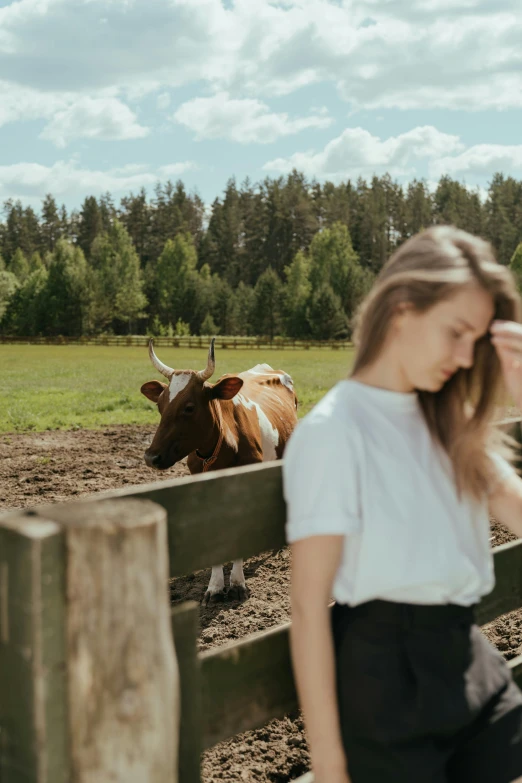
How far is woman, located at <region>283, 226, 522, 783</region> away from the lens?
1711 mm

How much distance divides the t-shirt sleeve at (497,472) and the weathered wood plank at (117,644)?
1.04 m

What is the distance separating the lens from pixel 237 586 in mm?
5551

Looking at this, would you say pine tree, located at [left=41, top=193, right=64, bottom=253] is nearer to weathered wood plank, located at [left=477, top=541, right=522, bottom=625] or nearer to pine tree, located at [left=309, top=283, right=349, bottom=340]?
pine tree, located at [left=309, top=283, right=349, bottom=340]

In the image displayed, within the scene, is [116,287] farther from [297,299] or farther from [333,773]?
[333,773]

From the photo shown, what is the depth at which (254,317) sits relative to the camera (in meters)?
73.8

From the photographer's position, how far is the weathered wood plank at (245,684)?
182 centimetres

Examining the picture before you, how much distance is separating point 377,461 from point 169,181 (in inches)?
3986

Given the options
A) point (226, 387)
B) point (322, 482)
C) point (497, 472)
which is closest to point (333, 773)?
point (322, 482)

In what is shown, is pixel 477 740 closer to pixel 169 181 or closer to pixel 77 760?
pixel 77 760

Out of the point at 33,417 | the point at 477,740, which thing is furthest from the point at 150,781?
the point at 33,417

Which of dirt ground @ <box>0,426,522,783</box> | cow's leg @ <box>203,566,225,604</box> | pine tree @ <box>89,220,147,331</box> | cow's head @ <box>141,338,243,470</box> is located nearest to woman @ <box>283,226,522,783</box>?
dirt ground @ <box>0,426,522,783</box>

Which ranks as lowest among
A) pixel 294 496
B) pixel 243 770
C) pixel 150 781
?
pixel 243 770

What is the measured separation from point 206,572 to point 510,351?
4525 millimetres

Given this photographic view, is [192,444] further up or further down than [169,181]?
further down
